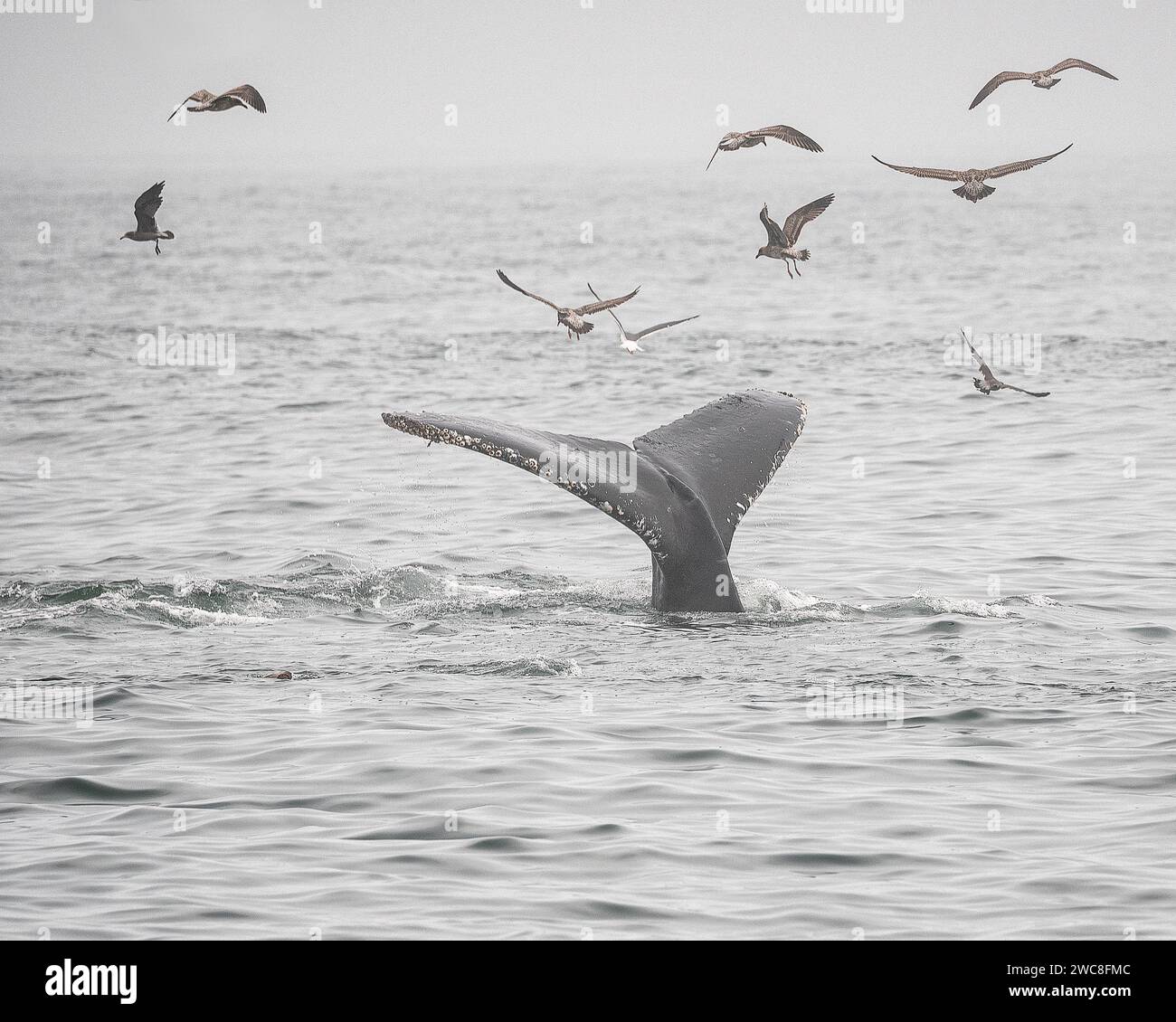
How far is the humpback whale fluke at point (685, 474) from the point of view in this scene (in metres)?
11.1

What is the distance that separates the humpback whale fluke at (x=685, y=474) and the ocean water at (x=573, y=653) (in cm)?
42

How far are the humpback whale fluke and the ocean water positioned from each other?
42 centimetres

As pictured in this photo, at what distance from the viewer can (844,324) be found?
32.6 metres

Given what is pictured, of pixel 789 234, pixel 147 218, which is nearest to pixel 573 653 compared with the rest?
pixel 789 234

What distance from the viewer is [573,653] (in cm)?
1177

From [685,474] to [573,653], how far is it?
140 centimetres

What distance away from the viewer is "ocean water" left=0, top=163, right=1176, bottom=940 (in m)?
8.12

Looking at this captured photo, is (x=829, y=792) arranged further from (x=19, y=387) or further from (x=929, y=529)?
(x=19, y=387)
